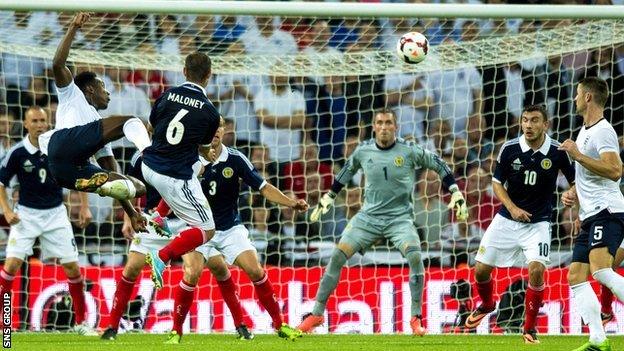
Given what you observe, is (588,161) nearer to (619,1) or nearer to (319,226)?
(319,226)

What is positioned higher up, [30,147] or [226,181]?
[30,147]

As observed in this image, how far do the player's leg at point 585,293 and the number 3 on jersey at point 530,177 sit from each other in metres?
1.90

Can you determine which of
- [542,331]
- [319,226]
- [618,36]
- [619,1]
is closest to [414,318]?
[542,331]

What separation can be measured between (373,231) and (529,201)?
5.22 feet

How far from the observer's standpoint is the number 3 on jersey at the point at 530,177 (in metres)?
10.7

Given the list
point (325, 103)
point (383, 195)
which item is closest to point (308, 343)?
point (383, 195)

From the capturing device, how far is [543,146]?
10750mm

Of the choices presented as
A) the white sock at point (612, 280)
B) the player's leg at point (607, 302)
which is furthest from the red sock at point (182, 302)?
the player's leg at point (607, 302)

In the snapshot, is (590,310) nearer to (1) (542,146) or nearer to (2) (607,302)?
(1) (542,146)

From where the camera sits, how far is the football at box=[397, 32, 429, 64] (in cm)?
1055

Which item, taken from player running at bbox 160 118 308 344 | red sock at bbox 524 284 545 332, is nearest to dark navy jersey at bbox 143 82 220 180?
player running at bbox 160 118 308 344

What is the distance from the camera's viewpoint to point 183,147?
9219 millimetres

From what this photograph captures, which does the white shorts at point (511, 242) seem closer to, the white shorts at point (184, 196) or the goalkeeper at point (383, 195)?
the goalkeeper at point (383, 195)

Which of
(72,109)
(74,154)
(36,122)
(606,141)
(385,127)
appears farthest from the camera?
(385,127)
